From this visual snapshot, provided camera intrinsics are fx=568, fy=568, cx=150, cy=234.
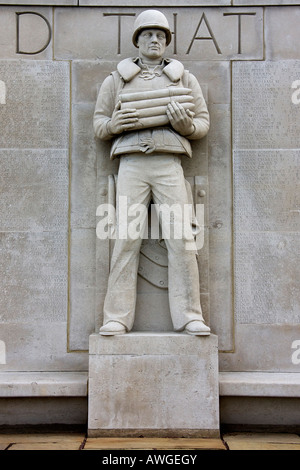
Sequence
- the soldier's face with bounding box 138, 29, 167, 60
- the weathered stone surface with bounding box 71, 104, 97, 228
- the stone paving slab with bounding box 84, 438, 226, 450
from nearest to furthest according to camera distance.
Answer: the stone paving slab with bounding box 84, 438, 226, 450 → the soldier's face with bounding box 138, 29, 167, 60 → the weathered stone surface with bounding box 71, 104, 97, 228

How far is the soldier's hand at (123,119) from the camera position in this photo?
6.33m

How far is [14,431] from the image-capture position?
20.9 feet

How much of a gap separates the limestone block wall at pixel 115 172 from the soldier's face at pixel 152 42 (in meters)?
0.53

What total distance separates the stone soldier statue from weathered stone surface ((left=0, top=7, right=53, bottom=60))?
47.3 inches

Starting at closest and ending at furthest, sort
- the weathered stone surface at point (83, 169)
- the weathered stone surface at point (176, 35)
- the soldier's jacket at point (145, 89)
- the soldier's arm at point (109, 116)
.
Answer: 1. the soldier's arm at point (109, 116)
2. the soldier's jacket at point (145, 89)
3. the weathered stone surface at point (83, 169)
4. the weathered stone surface at point (176, 35)

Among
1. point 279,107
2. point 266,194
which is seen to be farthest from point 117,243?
point 279,107

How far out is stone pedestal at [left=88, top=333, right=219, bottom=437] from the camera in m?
5.95

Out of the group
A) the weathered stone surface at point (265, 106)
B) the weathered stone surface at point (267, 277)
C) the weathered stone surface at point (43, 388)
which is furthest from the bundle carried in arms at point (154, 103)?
the weathered stone surface at point (43, 388)

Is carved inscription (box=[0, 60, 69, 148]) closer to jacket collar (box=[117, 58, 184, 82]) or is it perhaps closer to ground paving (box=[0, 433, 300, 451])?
jacket collar (box=[117, 58, 184, 82])

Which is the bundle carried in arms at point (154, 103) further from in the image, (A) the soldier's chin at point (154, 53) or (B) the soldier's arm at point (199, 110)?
(A) the soldier's chin at point (154, 53)

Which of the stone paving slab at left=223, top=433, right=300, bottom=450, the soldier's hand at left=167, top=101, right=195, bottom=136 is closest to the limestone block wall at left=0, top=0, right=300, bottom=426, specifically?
the soldier's hand at left=167, top=101, right=195, bottom=136

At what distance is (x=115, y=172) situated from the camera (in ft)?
22.6

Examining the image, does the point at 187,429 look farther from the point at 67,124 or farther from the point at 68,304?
the point at 67,124
